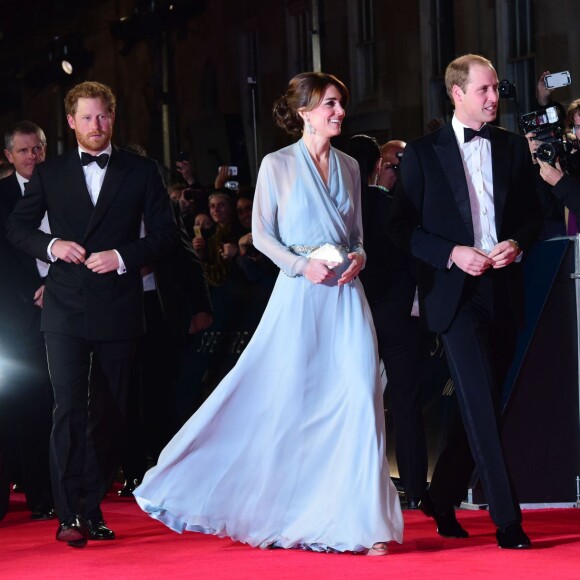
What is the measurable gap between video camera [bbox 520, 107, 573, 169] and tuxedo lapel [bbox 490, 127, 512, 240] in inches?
28.8

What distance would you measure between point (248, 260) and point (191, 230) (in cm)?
227

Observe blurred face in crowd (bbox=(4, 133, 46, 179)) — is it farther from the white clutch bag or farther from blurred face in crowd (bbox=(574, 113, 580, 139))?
blurred face in crowd (bbox=(574, 113, 580, 139))

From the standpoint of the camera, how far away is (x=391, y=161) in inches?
→ 348

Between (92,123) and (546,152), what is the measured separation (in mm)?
2203

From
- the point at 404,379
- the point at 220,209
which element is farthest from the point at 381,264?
the point at 220,209

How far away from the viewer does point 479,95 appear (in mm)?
6355

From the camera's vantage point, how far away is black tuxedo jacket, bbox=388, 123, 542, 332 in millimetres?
6305

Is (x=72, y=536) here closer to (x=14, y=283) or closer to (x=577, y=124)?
(x=14, y=283)

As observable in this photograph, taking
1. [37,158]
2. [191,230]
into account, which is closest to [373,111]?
[191,230]

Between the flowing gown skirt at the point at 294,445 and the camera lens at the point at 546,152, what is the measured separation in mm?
1279

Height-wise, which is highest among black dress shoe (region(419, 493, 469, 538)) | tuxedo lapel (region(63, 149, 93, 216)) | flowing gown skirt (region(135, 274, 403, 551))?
tuxedo lapel (region(63, 149, 93, 216))

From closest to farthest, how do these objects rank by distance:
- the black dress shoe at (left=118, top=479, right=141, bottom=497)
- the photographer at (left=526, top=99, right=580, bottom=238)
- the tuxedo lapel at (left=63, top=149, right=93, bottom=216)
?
the tuxedo lapel at (left=63, top=149, right=93, bottom=216) → the photographer at (left=526, top=99, right=580, bottom=238) → the black dress shoe at (left=118, top=479, right=141, bottom=497)

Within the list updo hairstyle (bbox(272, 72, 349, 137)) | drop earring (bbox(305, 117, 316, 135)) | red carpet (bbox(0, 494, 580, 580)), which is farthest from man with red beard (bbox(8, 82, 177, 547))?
drop earring (bbox(305, 117, 316, 135))

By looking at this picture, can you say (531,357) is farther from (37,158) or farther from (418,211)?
(37,158)
